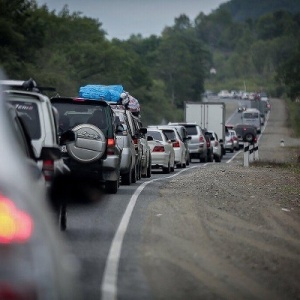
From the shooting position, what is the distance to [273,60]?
16538cm

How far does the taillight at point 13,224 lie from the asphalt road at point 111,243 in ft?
12.4

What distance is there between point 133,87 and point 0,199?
114m

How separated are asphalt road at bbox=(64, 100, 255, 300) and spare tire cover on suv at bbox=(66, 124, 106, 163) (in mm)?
773

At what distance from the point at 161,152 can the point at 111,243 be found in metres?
22.8

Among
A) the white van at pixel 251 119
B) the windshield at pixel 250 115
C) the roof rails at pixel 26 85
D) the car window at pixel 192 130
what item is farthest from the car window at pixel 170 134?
the windshield at pixel 250 115

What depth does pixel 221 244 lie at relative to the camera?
42.8ft

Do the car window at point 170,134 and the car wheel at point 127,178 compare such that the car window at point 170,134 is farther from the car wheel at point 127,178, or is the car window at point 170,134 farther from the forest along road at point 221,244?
the forest along road at point 221,244

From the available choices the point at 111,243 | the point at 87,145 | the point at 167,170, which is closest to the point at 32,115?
the point at 111,243

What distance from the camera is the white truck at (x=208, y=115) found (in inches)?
2557

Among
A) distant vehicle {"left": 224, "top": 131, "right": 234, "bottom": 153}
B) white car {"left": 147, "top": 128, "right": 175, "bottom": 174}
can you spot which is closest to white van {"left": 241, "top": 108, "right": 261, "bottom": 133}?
distant vehicle {"left": 224, "top": 131, "right": 234, "bottom": 153}

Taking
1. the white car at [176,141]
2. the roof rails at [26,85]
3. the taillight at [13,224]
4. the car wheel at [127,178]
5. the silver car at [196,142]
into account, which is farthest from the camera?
the silver car at [196,142]

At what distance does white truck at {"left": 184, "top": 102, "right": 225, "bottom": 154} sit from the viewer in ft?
213

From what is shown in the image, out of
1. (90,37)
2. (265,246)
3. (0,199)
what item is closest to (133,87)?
(90,37)

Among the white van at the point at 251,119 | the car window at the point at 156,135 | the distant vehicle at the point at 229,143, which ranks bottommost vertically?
the white van at the point at 251,119
